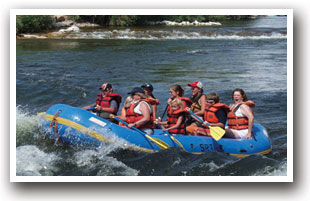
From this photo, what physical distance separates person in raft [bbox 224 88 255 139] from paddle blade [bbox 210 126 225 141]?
0.39 m

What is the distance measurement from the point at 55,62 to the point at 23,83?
9.76 feet

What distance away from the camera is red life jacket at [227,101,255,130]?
6219 mm

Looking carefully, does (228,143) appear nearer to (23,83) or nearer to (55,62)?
(23,83)

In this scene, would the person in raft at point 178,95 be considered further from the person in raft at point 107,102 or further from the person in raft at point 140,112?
the person in raft at point 107,102

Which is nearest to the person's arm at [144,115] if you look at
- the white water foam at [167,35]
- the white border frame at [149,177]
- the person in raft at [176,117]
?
the person in raft at [176,117]

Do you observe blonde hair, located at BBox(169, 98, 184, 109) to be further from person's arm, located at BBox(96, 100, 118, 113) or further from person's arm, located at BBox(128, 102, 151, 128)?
A: person's arm, located at BBox(96, 100, 118, 113)

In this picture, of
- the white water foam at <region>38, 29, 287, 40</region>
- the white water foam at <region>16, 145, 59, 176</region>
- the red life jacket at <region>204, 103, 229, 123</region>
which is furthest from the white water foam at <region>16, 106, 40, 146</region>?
the white water foam at <region>38, 29, 287, 40</region>

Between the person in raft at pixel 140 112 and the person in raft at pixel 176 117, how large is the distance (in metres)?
0.32

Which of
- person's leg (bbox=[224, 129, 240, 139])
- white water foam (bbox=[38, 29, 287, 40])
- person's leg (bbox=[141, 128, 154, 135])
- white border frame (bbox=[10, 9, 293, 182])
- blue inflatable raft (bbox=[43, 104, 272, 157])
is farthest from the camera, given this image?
white water foam (bbox=[38, 29, 287, 40])

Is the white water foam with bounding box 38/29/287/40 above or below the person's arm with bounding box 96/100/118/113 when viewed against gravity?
above

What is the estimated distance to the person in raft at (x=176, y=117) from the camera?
622 centimetres

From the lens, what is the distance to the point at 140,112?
6129 millimetres

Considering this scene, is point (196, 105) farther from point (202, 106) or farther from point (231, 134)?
point (231, 134)

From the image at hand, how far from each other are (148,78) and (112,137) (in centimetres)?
658
